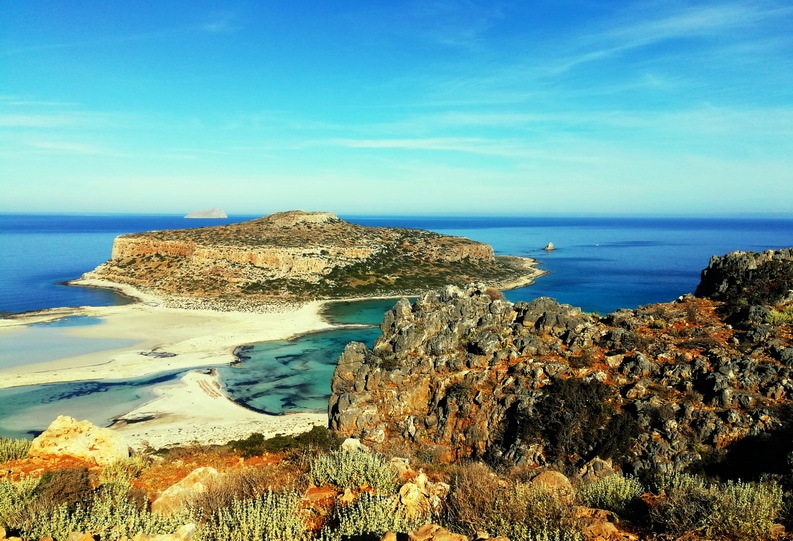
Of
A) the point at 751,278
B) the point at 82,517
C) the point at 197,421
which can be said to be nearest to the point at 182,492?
the point at 82,517

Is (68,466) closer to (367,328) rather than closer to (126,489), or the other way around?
(126,489)

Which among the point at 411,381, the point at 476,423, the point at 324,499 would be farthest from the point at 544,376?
the point at 324,499

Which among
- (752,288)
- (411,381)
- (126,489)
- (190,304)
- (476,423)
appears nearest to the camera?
(126,489)

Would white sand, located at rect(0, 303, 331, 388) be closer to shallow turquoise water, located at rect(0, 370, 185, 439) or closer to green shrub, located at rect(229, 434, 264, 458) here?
shallow turquoise water, located at rect(0, 370, 185, 439)

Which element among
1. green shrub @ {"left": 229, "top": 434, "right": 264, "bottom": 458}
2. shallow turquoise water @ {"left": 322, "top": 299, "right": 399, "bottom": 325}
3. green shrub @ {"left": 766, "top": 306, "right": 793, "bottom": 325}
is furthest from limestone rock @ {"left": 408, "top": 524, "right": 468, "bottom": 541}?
shallow turquoise water @ {"left": 322, "top": 299, "right": 399, "bottom": 325}

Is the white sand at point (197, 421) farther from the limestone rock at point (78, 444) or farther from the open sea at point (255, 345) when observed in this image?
the limestone rock at point (78, 444)
